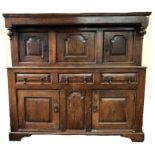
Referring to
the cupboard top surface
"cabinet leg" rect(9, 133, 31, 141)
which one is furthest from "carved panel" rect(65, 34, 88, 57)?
"cabinet leg" rect(9, 133, 31, 141)

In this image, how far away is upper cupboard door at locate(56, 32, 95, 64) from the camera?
2.30 m

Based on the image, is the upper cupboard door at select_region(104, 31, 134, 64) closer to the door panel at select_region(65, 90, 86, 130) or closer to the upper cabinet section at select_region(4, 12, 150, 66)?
the upper cabinet section at select_region(4, 12, 150, 66)

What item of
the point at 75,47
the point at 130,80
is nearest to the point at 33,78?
the point at 75,47

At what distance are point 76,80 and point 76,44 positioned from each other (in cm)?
41

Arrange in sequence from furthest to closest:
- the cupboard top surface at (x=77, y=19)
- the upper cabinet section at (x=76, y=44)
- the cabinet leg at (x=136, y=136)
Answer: the cabinet leg at (x=136, y=136), the upper cabinet section at (x=76, y=44), the cupboard top surface at (x=77, y=19)

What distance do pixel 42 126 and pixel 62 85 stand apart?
55 centimetres

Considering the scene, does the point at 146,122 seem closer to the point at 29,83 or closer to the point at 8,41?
the point at 29,83

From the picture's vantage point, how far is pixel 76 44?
7.64 feet

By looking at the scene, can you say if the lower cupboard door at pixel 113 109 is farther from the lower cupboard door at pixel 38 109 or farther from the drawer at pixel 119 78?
the lower cupboard door at pixel 38 109

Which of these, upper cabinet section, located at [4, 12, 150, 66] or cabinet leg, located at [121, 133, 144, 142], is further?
cabinet leg, located at [121, 133, 144, 142]

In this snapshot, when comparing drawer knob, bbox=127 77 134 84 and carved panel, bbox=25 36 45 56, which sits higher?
carved panel, bbox=25 36 45 56

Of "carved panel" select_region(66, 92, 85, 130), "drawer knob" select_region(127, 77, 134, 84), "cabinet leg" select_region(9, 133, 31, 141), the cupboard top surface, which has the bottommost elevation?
"cabinet leg" select_region(9, 133, 31, 141)

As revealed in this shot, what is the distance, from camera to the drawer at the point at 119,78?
89.9 inches

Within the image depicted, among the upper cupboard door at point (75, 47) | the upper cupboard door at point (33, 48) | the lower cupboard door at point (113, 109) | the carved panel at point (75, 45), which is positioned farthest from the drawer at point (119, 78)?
the upper cupboard door at point (33, 48)
